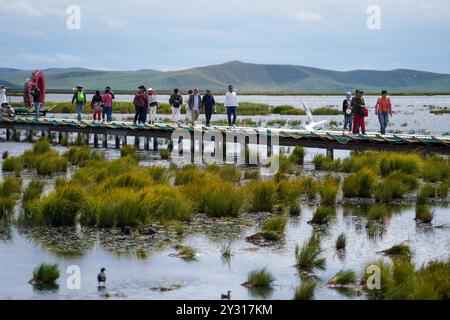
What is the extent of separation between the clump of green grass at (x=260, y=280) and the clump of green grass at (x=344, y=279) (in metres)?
0.93

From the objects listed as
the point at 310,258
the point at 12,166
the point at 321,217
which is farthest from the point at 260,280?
the point at 12,166

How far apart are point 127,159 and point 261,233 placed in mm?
12895

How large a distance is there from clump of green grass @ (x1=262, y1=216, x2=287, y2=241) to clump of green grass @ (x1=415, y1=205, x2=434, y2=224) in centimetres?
329

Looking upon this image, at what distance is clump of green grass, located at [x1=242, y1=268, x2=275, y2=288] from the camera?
15.2 meters

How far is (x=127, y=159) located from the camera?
31359 mm

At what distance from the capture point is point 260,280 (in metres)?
15.2

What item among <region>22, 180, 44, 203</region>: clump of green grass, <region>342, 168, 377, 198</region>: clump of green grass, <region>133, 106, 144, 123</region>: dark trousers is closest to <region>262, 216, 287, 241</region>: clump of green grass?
<region>342, 168, 377, 198</region>: clump of green grass

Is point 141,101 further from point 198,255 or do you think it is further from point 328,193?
point 198,255

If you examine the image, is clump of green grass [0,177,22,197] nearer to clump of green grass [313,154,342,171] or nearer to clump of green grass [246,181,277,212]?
clump of green grass [246,181,277,212]

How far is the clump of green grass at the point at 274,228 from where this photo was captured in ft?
62.1

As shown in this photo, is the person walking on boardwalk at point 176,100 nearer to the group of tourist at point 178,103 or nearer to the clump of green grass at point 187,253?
the group of tourist at point 178,103

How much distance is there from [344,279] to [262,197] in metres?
7.47

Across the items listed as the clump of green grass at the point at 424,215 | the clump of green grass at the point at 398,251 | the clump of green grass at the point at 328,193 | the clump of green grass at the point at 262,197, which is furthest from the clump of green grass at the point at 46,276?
the clump of green grass at the point at 328,193

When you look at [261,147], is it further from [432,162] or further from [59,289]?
[59,289]
